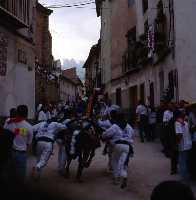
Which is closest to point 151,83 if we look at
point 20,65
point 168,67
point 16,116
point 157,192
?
point 168,67

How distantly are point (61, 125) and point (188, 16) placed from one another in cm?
893

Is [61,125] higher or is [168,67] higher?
[168,67]

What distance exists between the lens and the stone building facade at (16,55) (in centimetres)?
1561

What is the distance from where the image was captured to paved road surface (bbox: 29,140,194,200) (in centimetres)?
889

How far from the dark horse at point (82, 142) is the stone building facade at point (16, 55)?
214 inches

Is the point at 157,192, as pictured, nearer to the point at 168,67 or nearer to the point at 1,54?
the point at 1,54

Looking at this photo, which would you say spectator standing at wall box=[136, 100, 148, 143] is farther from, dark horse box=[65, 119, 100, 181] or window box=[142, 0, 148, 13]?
window box=[142, 0, 148, 13]

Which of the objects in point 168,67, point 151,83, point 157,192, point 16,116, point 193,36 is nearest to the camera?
point 157,192

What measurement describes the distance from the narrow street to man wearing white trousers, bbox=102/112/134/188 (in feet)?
1.25

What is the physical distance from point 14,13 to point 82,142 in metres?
7.72

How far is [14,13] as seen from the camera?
16.5 meters

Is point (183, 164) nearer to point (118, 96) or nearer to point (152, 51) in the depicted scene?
point (152, 51)

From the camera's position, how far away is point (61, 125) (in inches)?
409

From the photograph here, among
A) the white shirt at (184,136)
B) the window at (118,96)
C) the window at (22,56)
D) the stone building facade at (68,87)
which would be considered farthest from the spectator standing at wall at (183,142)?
the stone building facade at (68,87)
